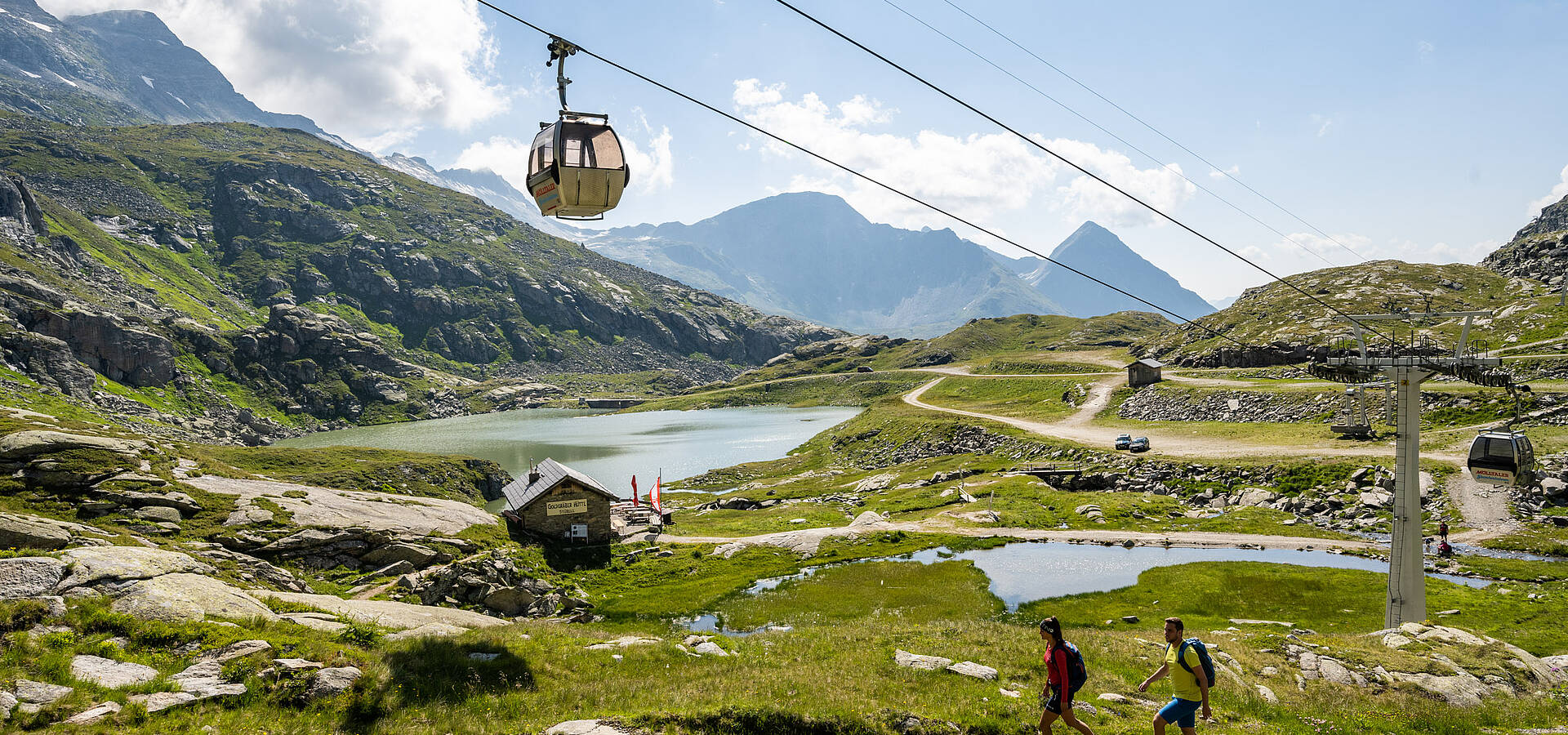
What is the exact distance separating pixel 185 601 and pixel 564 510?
2935 centimetres

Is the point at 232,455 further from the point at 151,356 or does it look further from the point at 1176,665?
the point at 151,356

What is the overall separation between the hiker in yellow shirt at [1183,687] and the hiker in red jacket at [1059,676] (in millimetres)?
1406

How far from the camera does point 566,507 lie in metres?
43.5

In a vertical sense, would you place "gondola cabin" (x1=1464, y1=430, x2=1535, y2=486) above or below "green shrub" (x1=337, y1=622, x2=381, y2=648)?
above

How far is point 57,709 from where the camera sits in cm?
972

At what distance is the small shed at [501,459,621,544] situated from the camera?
140 ft

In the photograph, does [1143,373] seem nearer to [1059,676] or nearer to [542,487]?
[542,487]

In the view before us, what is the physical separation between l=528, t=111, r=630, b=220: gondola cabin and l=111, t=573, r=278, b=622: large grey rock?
11.3 m

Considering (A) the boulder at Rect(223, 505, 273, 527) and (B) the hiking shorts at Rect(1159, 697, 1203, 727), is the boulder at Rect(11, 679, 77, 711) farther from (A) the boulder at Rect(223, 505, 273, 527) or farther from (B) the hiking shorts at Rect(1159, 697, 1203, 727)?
(A) the boulder at Rect(223, 505, 273, 527)

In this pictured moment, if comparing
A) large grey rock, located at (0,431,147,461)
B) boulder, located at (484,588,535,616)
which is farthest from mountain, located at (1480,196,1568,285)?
large grey rock, located at (0,431,147,461)

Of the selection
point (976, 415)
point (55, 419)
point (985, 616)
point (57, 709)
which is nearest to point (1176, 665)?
point (57, 709)

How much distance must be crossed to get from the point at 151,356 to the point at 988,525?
206632 millimetres

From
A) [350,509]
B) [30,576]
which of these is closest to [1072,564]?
[350,509]

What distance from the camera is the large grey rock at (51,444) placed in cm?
2925
